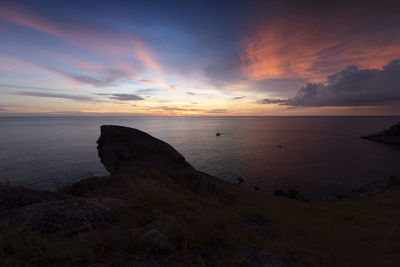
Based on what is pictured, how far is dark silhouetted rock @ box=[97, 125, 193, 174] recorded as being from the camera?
16.3 m

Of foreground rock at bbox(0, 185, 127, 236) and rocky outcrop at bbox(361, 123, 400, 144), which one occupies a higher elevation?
foreground rock at bbox(0, 185, 127, 236)

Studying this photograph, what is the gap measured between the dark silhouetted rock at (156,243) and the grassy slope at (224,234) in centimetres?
17

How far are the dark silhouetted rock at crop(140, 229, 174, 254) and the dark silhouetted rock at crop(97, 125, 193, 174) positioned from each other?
1170 centimetres

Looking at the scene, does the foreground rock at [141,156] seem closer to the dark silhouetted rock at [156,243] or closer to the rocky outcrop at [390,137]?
the dark silhouetted rock at [156,243]

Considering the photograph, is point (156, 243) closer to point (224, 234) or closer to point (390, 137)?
point (224, 234)

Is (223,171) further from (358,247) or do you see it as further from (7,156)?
(7,156)

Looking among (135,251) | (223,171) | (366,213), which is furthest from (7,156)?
(366,213)

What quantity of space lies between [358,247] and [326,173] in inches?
1340

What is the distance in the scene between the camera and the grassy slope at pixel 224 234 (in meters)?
3.51

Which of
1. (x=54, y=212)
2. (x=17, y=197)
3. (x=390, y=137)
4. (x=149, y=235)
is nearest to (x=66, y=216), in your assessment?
(x=54, y=212)

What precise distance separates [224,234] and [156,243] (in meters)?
2.28

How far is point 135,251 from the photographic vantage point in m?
3.73

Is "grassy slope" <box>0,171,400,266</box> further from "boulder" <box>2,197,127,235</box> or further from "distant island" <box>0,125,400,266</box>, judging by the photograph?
"boulder" <box>2,197,127,235</box>

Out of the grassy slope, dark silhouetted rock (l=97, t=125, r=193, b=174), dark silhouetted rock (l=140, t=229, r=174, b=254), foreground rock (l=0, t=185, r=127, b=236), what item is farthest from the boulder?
dark silhouetted rock (l=97, t=125, r=193, b=174)
